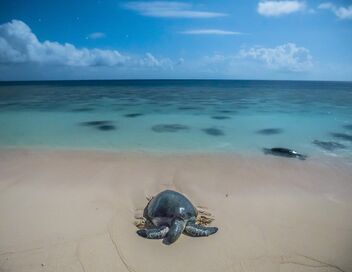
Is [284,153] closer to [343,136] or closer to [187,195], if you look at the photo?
[187,195]

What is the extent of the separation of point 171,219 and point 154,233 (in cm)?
48

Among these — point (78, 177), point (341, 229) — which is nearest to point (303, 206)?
point (341, 229)

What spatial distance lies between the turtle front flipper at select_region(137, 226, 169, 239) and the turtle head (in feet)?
0.27

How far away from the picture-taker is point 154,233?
4914mm

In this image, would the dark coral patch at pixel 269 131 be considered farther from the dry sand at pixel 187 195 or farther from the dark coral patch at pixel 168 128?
the dry sand at pixel 187 195

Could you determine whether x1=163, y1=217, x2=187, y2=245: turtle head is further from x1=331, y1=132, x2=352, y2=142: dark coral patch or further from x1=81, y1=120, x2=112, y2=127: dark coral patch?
x1=81, y1=120, x2=112, y2=127: dark coral patch

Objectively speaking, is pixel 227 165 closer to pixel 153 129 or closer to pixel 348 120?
pixel 153 129

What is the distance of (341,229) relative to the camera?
5.42m

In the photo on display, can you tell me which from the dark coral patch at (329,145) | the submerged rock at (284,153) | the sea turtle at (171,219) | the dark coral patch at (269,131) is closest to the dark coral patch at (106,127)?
the dark coral patch at (269,131)

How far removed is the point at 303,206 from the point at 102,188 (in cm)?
476

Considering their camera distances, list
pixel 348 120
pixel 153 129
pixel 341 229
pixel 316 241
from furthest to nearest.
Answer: pixel 348 120 < pixel 153 129 < pixel 341 229 < pixel 316 241

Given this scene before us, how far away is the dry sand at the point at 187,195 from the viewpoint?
4.48 metres

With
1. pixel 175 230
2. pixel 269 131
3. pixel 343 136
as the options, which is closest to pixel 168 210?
pixel 175 230

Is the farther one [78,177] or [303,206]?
[78,177]
